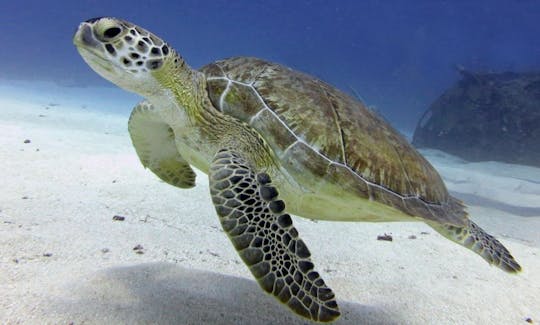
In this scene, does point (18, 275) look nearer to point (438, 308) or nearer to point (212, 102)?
point (212, 102)

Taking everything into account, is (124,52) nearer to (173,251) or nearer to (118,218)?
(173,251)

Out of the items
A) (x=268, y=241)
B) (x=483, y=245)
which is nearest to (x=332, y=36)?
(x=483, y=245)

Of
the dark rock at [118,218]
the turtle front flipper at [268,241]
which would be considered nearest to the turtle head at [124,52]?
the turtle front flipper at [268,241]

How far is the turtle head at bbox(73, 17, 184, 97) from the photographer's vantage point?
2512 millimetres

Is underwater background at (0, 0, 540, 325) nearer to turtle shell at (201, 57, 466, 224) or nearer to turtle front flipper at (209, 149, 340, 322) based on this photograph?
turtle front flipper at (209, 149, 340, 322)

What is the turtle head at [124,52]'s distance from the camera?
8.24 feet

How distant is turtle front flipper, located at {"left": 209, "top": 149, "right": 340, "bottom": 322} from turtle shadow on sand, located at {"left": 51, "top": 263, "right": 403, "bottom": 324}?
24 centimetres

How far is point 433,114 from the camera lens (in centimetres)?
1717

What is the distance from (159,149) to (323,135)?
1.96m

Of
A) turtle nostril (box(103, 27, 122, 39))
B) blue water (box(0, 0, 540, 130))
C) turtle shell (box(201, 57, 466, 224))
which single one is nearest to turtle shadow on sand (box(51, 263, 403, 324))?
turtle shell (box(201, 57, 466, 224))

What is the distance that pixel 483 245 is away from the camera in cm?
337

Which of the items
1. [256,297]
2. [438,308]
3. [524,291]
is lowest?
[256,297]

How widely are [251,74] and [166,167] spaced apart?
1.55 metres

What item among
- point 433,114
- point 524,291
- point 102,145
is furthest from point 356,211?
point 433,114
